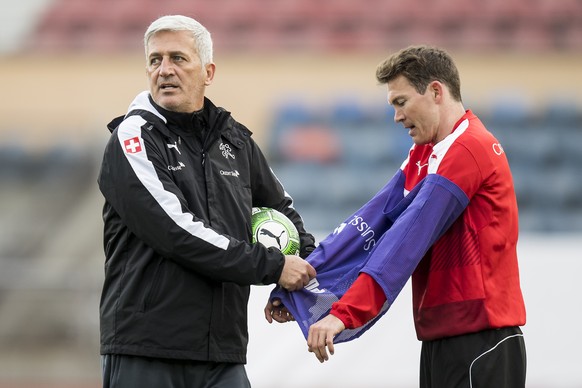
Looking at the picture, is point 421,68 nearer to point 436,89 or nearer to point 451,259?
point 436,89

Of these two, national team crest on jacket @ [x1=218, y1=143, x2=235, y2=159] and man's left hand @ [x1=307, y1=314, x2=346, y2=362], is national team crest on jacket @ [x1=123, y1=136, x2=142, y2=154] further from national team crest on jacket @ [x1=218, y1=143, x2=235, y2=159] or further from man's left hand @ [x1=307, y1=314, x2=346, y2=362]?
man's left hand @ [x1=307, y1=314, x2=346, y2=362]

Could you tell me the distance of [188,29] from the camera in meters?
4.06

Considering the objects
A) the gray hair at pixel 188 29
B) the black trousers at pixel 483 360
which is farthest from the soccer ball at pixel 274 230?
the black trousers at pixel 483 360

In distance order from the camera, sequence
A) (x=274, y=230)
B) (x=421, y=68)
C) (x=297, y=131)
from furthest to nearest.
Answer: (x=297, y=131) → (x=274, y=230) → (x=421, y=68)

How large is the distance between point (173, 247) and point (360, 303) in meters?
0.71

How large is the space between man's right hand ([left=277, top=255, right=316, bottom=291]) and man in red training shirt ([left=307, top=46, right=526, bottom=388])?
24cm

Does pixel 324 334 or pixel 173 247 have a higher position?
pixel 173 247

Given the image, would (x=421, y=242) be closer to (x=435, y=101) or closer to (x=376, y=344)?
(x=435, y=101)

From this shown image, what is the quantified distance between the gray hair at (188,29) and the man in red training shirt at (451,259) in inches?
28.8

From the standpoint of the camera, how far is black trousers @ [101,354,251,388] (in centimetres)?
382

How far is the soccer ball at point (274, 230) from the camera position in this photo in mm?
4230

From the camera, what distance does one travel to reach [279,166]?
12.5m

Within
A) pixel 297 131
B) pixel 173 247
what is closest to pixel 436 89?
pixel 173 247

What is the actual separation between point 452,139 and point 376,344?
326 cm
